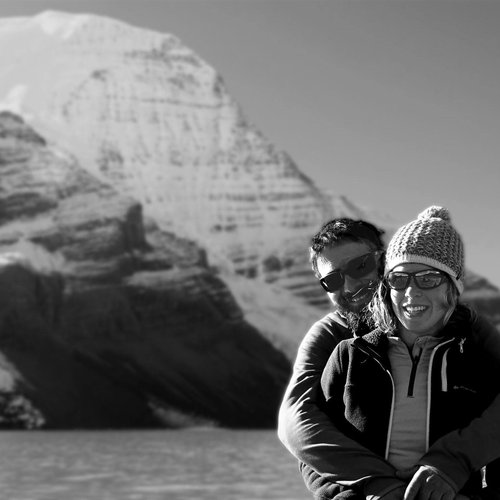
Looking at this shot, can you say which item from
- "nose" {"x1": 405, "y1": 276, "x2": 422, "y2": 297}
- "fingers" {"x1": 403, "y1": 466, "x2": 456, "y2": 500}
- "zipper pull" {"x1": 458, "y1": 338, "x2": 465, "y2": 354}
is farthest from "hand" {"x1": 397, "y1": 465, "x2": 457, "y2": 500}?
"nose" {"x1": 405, "y1": 276, "x2": 422, "y2": 297}

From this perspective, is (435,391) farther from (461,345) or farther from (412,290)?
(412,290)

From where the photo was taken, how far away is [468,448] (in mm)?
5180

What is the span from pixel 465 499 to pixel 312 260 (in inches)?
64.5

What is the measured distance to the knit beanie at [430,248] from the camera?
5441 mm

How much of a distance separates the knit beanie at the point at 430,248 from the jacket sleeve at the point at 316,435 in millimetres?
567

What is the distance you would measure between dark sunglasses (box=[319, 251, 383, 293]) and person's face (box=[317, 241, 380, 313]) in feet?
0.04

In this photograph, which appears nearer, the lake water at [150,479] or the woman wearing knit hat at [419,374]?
the woman wearing knit hat at [419,374]

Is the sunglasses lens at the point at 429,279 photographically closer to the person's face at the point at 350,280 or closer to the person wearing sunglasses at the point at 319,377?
the person wearing sunglasses at the point at 319,377

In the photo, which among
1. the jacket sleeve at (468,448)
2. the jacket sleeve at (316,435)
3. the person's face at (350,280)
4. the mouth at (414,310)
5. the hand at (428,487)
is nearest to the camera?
the hand at (428,487)

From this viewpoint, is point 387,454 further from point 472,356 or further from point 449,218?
point 449,218

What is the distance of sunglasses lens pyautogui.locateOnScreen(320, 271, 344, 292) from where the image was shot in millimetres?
6113

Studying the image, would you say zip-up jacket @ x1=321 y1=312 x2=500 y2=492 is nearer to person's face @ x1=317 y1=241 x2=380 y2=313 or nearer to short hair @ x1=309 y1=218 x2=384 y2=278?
person's face @ x1=317 y1=241 x2=380 y2=313

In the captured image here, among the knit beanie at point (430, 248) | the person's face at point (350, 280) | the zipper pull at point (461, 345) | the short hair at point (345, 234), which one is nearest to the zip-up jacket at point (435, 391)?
the zipper pull at point (461, 345)

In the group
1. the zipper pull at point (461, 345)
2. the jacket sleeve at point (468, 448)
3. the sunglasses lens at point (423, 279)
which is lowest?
the jacket sleeve at point (468, 448)
